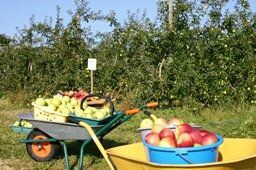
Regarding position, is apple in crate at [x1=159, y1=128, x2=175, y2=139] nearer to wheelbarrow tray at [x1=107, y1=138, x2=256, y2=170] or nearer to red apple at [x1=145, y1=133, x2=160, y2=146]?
red apple at [x1=145, y1=133, x2=160, y2=146]

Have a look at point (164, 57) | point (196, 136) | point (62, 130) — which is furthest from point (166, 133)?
point (164, 57)

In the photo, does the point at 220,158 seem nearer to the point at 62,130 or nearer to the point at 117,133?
the point at 62,130

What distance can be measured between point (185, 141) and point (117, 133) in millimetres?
5751

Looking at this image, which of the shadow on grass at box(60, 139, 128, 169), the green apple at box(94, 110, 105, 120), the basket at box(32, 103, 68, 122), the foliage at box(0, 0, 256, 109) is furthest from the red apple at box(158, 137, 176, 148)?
the foliage at box(0, 0, 256, 109)

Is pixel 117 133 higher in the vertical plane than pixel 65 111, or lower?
lower

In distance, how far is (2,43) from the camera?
1503 centimetres

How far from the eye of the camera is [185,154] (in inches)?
115

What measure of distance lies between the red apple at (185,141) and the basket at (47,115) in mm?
2638

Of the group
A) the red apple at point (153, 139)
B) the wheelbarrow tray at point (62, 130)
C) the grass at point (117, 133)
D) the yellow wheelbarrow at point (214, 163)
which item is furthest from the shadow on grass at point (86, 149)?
the red apple at point (153, 139)

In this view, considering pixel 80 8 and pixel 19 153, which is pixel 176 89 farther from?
pixel 19 153

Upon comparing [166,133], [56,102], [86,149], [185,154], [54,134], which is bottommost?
[86,149]

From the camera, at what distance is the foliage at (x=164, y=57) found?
1081cm

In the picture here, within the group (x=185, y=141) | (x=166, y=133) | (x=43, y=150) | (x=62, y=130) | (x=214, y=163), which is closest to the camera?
(x=214, y=163)

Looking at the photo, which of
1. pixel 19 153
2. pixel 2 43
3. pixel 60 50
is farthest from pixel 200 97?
pixel 2 43
